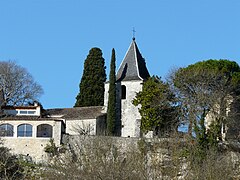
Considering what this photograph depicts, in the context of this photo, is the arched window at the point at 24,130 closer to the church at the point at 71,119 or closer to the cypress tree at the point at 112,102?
the church at the point at 71,119

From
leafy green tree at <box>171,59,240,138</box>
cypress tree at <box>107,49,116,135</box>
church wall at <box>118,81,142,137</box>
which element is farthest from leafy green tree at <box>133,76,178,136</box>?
cypress tree at <box>107,49,116,135</box>

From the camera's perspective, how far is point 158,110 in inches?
1907

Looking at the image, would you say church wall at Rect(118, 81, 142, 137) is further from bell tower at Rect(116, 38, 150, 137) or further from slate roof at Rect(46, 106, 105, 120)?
slate roof at Rect(46, 106, 105, 120)

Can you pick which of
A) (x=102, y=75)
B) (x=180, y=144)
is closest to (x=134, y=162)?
(x=180, y=144)

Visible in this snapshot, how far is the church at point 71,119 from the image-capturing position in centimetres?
4712

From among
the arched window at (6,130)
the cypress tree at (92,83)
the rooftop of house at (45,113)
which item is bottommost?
the arched window at (6,130)

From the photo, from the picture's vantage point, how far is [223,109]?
46.2 meters

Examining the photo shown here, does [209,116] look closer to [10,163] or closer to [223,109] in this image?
[223,109]

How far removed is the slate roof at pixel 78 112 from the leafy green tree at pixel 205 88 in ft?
22.5

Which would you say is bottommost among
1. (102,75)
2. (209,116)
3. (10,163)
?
(10,163)

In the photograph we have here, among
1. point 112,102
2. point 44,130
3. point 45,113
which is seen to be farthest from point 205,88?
point 45,113

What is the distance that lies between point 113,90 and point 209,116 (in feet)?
28.0

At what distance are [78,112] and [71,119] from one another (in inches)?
41.7

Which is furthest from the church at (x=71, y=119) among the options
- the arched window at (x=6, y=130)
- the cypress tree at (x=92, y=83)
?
the cypress tree at (x=92, y=83)
